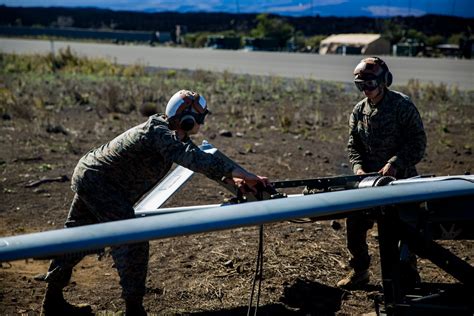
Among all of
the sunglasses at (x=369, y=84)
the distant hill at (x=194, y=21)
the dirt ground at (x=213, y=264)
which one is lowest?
the distant hill at (x=194, y=21)

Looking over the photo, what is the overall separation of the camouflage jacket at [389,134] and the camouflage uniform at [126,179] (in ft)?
5.82

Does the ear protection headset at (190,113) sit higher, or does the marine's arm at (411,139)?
the ear protection headset at (190,113)

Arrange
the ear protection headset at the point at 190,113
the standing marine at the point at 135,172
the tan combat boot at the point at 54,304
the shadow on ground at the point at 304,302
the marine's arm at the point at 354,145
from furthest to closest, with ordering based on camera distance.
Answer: the marine's arm at the point at 354,145 → the shadow on ground at the point at 304,302 → the tan combat boot at the point at 54,304 → the ear protection headset at the point at 190,113 → the standing marine at the point at 135,172

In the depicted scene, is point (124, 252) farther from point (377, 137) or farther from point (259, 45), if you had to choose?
point (259, 45)

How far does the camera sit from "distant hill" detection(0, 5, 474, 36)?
61.5 m

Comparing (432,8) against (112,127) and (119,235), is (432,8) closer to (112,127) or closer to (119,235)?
(112,127)

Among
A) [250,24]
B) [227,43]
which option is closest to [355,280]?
[227,43]

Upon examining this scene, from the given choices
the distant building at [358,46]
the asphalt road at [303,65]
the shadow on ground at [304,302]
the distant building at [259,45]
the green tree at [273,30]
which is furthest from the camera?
the green tree at [273,30]

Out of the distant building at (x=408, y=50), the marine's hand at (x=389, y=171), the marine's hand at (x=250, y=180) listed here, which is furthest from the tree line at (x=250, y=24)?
the marine's hand at (x=250, y=180)

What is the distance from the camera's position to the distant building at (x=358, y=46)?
4091cm

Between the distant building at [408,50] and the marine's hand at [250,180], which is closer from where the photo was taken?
the marine's hand at [250,180]

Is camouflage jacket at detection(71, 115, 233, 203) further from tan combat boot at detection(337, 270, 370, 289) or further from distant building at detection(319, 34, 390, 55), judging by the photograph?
distant building at detection(319, 34, 390, 55)

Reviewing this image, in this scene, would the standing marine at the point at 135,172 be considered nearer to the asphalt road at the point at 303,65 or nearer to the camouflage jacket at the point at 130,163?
the camouflage jacket at the point at 130,163

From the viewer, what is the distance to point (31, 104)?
1791cm
